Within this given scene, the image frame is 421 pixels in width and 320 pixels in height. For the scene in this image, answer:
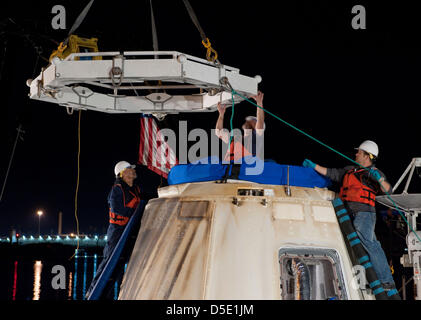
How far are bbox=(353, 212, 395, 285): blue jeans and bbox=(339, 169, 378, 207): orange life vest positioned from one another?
200mm

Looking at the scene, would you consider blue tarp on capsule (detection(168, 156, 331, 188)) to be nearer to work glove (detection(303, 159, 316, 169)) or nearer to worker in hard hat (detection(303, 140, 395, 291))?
work glove (detection(303, 159, 316, 169))

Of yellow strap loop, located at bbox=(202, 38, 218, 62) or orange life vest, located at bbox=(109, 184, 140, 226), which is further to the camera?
orange life vest, located at bbox=(109, 184, 140, 226)

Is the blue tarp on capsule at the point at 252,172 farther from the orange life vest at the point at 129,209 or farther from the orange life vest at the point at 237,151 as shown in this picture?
the orange life vest at the point at 129,209

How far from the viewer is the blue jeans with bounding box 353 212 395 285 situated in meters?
6.11

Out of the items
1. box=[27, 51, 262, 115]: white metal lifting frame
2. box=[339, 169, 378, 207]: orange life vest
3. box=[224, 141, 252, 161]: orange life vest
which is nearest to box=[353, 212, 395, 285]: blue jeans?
box=[339, 169, 378, 207]: orange life vest

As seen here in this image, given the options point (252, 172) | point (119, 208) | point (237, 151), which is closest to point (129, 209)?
point (119, 208)

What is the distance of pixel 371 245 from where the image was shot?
6168 millimetres

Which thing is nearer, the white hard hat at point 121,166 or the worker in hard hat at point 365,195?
the worker in hard hat at point 365,195

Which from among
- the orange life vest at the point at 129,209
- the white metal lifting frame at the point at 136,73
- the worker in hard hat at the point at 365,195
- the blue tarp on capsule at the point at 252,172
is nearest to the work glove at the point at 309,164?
the worker in hard hat at the point at 365,195

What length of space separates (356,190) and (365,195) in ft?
0.43

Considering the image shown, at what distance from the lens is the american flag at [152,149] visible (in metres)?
14.1

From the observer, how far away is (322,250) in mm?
5887

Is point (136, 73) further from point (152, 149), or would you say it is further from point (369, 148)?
point (152, 149)
